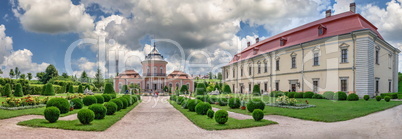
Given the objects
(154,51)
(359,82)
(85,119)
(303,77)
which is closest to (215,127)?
(85,119)

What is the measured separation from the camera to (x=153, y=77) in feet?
182

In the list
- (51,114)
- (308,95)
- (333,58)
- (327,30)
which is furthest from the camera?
(327,30)

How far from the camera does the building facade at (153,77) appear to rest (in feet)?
183

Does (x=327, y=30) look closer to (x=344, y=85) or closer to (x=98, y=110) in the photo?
(x=344, y=85)

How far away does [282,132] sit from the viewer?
26.7 ft

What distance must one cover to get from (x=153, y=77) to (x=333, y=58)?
39957mm

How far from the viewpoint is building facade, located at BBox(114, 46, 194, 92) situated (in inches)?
2191

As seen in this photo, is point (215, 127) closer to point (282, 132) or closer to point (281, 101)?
point (282, 132)

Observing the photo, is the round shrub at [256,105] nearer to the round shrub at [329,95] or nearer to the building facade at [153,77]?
the round shrub at [329,95]

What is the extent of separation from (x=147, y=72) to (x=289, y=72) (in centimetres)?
3653

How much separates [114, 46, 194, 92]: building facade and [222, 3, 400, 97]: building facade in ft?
88.2

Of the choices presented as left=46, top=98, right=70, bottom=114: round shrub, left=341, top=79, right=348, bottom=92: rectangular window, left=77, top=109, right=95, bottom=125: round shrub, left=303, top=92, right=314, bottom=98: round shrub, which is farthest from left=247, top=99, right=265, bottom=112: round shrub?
left=341, top=79, right=348, bottom=92: rectangular window

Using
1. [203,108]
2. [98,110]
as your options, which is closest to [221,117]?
[203,108]

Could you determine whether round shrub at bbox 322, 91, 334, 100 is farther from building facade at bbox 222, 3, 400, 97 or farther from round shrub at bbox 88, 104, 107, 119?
round shrub at bbox 88, 104, 107, 119
